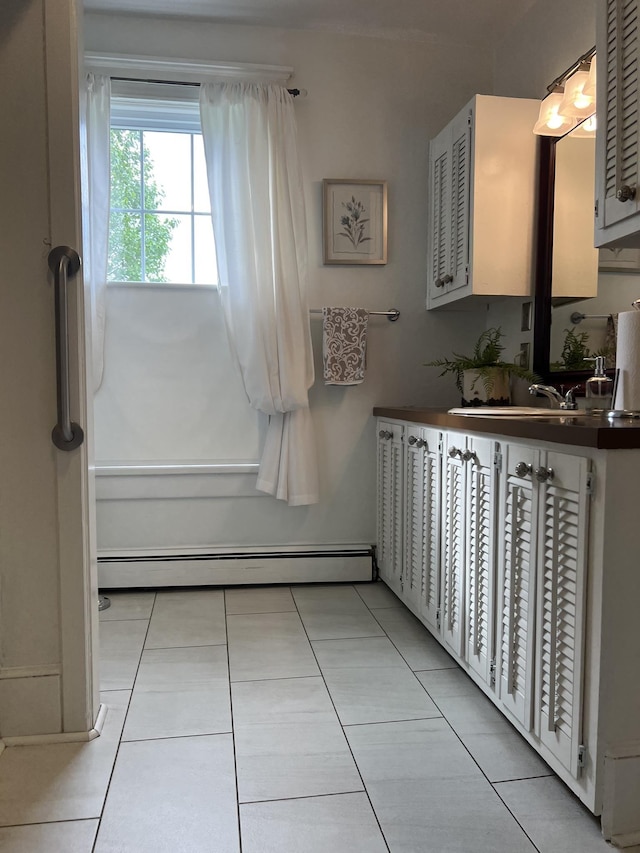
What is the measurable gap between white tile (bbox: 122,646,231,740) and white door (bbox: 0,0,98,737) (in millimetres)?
159

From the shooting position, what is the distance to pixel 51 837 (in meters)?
1.18

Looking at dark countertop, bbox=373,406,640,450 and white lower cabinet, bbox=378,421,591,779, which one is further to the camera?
white lower cabinet, bbox=378,421,591,779

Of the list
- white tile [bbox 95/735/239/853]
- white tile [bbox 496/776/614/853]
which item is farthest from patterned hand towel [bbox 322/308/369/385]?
white tile [bbox 496/776/614/853]

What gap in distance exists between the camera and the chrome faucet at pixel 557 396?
185cm

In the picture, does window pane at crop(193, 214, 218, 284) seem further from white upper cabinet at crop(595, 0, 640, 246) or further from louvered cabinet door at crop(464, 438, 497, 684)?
white upper cabinet at crop(595, 0, 640, 246)

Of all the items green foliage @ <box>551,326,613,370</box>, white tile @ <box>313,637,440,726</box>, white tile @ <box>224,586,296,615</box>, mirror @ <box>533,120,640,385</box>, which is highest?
mirror @ <box>533,120,640,385</box>

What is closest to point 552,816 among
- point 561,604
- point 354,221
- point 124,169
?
point 561,604

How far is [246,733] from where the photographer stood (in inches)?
60.8

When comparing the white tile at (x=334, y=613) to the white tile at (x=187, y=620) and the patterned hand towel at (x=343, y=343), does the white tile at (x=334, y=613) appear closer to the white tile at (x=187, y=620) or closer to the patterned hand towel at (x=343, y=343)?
the white tile at (x=187, y=620)

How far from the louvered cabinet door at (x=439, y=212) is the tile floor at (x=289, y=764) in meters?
1.50

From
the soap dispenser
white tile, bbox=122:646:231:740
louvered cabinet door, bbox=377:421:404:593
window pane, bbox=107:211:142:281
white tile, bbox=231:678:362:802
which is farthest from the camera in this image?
window pane, bbox=107:211:142:281

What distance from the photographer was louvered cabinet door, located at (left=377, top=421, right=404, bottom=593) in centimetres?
243

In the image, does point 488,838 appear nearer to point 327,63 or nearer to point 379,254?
point 379,254

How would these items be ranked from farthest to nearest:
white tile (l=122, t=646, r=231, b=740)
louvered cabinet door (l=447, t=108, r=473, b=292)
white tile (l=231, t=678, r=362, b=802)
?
louvered cabinet door (l=447, t=108, r=473, b=292), white tile (l=122, t=646, r=231, b=740), white tile (l=231, t=678, r=362, b=802)
